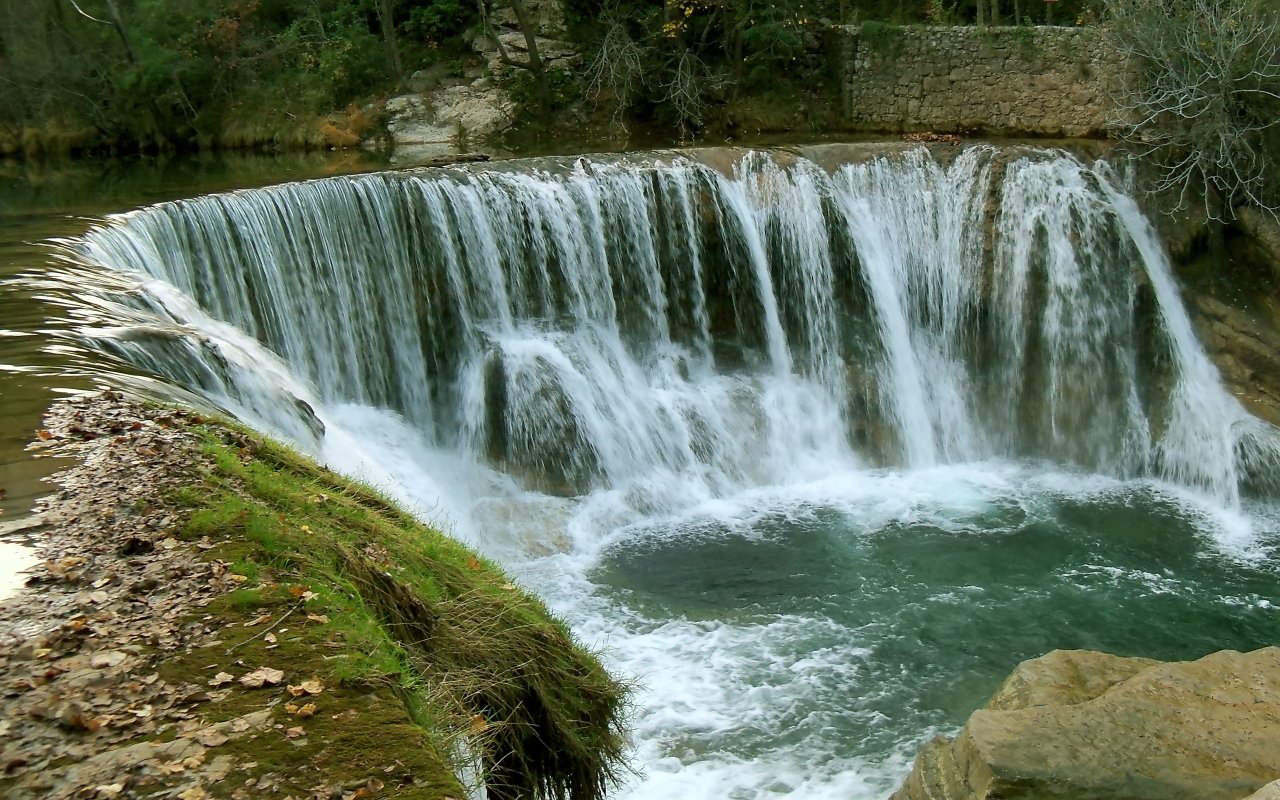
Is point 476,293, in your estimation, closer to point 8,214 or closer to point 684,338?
point 684,338

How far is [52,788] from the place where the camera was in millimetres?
3123

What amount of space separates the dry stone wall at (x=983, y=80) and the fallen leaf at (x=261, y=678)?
14.0 metres

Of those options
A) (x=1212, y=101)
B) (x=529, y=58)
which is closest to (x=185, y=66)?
(x=529, y=58)

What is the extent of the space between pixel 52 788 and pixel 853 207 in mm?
11543

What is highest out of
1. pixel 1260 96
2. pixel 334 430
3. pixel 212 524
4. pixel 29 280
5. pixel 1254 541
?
pixel 1260 96

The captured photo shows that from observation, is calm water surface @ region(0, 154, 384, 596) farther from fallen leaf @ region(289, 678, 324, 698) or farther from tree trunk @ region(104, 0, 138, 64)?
tree trunk @ region(104, 0, 138, 64)

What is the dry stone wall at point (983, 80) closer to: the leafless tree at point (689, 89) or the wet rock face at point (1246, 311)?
the leafless tree at point (689, 89)

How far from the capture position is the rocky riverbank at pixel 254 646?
327 cm

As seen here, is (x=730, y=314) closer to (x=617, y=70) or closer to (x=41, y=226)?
(x=41, y=226)

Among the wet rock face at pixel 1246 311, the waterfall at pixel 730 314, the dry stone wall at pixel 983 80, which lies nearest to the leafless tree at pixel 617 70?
the dry stone wall at pixel 983 80

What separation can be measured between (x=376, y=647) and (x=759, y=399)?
29.2 ft

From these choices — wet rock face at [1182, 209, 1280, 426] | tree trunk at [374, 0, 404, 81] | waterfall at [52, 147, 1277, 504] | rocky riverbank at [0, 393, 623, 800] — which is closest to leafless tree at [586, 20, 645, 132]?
tree trunk at [374, 0, 404, 81]

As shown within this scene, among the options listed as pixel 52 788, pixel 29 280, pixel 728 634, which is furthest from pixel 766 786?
pixel 29 280

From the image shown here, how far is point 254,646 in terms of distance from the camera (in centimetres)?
379
